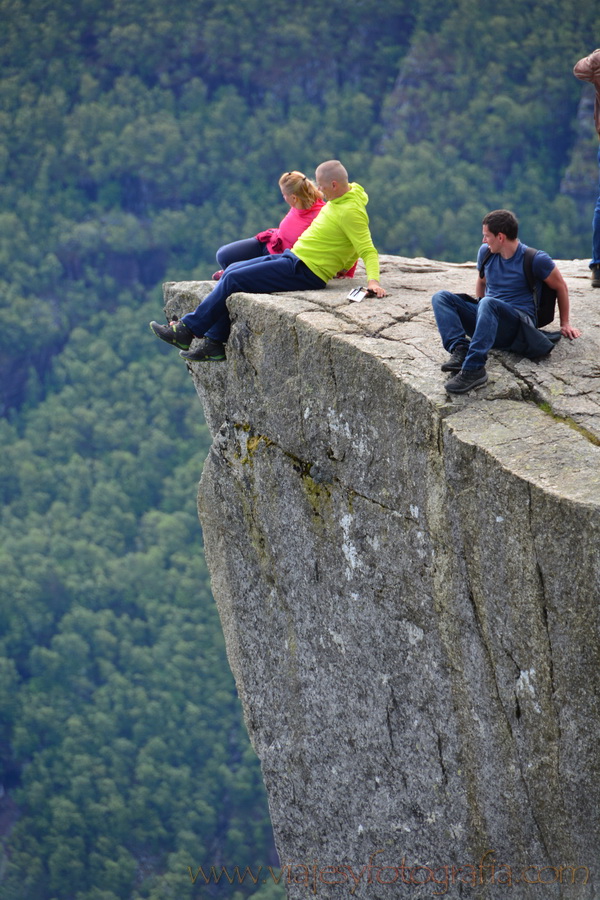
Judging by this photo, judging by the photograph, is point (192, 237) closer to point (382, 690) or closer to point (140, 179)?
point (140, 179)

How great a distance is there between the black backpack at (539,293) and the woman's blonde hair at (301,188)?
1.65m

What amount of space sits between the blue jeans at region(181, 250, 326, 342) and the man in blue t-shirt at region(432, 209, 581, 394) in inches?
53.3

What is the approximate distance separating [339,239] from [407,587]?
2354mm

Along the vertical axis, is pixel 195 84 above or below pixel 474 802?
above

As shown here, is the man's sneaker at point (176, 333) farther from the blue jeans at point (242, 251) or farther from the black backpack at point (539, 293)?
the black backpack at point (539, 293)

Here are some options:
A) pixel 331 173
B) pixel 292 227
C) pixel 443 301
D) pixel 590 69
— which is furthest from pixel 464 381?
pixel 590 69

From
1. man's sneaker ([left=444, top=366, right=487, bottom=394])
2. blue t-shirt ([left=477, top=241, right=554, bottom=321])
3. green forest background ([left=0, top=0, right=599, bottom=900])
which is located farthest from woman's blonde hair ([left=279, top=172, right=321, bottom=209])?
green forest background ([left=0, top=0, right=599, bottom=900])

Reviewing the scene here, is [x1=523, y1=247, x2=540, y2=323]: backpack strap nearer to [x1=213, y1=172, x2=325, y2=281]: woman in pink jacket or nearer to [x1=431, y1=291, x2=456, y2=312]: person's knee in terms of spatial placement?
[x1=431, y1=291, x2=456, y2=312]: person's knee

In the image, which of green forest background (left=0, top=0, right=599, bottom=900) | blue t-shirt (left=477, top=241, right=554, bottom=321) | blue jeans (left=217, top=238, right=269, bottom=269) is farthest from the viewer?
green forest background (left=0, top=0, right=599, bottom=900)

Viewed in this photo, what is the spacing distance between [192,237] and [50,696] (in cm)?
3746

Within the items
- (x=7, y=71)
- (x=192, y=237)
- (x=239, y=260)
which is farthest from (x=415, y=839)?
(x=7, y=71)

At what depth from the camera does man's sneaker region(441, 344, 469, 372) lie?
508cm

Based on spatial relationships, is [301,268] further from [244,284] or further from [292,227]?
[292,227]

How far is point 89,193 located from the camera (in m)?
78.1
